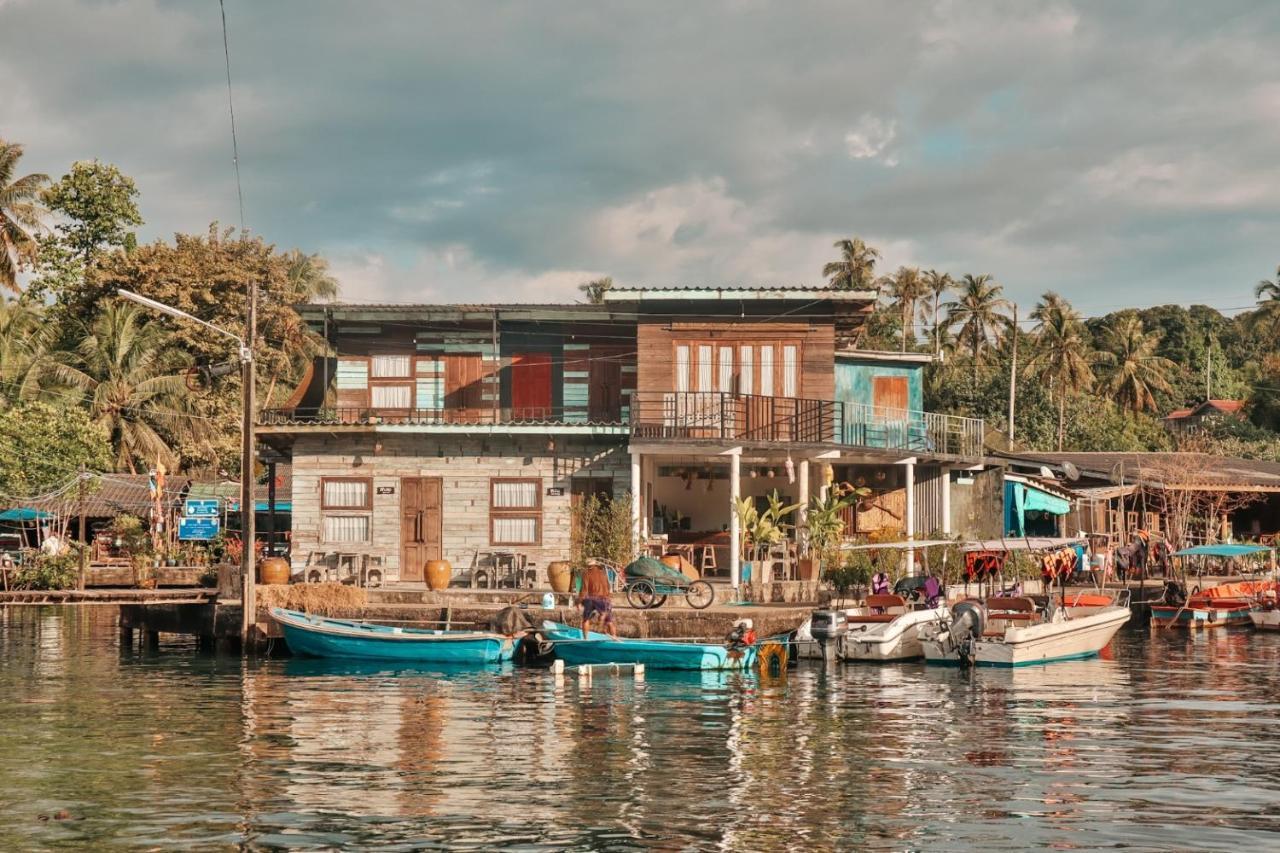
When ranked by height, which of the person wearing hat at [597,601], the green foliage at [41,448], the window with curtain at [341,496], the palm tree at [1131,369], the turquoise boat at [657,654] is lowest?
the turquoise boat at [657,654]

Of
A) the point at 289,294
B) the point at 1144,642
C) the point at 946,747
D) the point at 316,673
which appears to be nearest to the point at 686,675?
the point at 316,673

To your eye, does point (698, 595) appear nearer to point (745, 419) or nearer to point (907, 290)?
point (745, 419)

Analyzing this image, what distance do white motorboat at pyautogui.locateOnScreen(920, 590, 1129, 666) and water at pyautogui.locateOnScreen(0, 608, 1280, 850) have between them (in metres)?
0.74

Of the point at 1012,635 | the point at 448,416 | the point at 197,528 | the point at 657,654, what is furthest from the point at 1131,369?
the point at 657,654

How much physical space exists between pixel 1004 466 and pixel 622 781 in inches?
1098

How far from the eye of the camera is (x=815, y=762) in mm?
17875

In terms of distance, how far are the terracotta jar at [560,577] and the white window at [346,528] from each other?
20.1ft

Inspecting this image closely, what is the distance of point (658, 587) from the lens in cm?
3078

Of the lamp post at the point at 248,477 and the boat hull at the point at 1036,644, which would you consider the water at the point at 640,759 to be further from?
the lamp post at the point at 248,477

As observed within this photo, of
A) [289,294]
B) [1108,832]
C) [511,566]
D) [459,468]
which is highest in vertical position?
[289,294]

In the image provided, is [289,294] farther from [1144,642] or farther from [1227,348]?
[1227,348]

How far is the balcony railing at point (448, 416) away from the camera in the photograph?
37094mm

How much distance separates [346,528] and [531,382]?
20.5 feet

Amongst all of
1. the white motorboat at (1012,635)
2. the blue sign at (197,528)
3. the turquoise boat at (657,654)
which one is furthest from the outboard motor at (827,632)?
the blue sign at (197,528)
